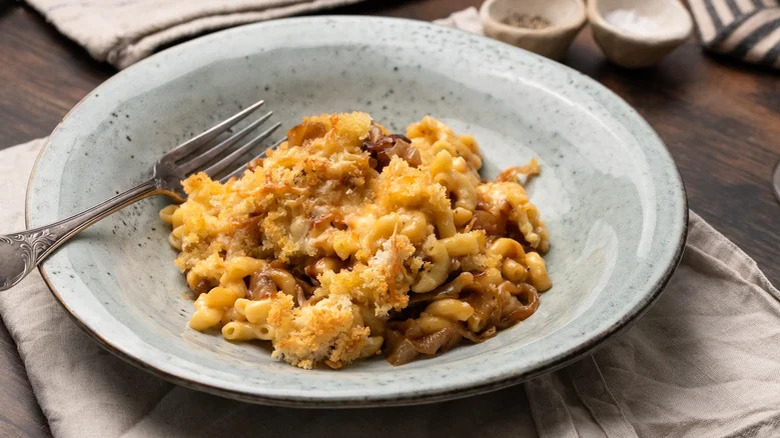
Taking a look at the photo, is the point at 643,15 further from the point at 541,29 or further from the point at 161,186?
the point at 161,186

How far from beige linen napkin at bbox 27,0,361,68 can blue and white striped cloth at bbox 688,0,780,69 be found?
1.92 meters

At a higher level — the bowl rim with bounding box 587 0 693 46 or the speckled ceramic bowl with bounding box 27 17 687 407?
the speckled ceramic bowl with bounding box 27 17 687 407

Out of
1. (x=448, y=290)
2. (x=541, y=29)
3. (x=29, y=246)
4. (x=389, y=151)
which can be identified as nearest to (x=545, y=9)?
(x=541, y=29)

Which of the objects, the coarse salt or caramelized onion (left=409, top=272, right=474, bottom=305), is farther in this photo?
the coarse salt

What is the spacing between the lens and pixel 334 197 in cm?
240

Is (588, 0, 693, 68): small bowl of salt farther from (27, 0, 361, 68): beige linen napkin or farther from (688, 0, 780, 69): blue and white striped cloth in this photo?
(27, 0, 361, 68): beige linen napkin

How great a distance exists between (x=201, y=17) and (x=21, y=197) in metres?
1.33

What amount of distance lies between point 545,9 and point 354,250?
2.16 m

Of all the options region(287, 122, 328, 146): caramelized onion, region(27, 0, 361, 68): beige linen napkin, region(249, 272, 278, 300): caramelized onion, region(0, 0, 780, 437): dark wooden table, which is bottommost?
region(0, 0, 780, 437): dark wooden table

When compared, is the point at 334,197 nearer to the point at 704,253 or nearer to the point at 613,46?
the point at 704,253

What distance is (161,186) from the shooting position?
2607mm

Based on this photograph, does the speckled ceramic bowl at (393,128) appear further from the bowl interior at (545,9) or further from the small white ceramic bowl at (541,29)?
the bowl interior at (545,9)

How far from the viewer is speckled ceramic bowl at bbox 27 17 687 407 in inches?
74.3

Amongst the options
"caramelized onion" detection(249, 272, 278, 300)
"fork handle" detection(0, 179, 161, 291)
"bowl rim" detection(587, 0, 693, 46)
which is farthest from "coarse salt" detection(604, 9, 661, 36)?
"fork handle" detection(0, 179, 161, 291)
